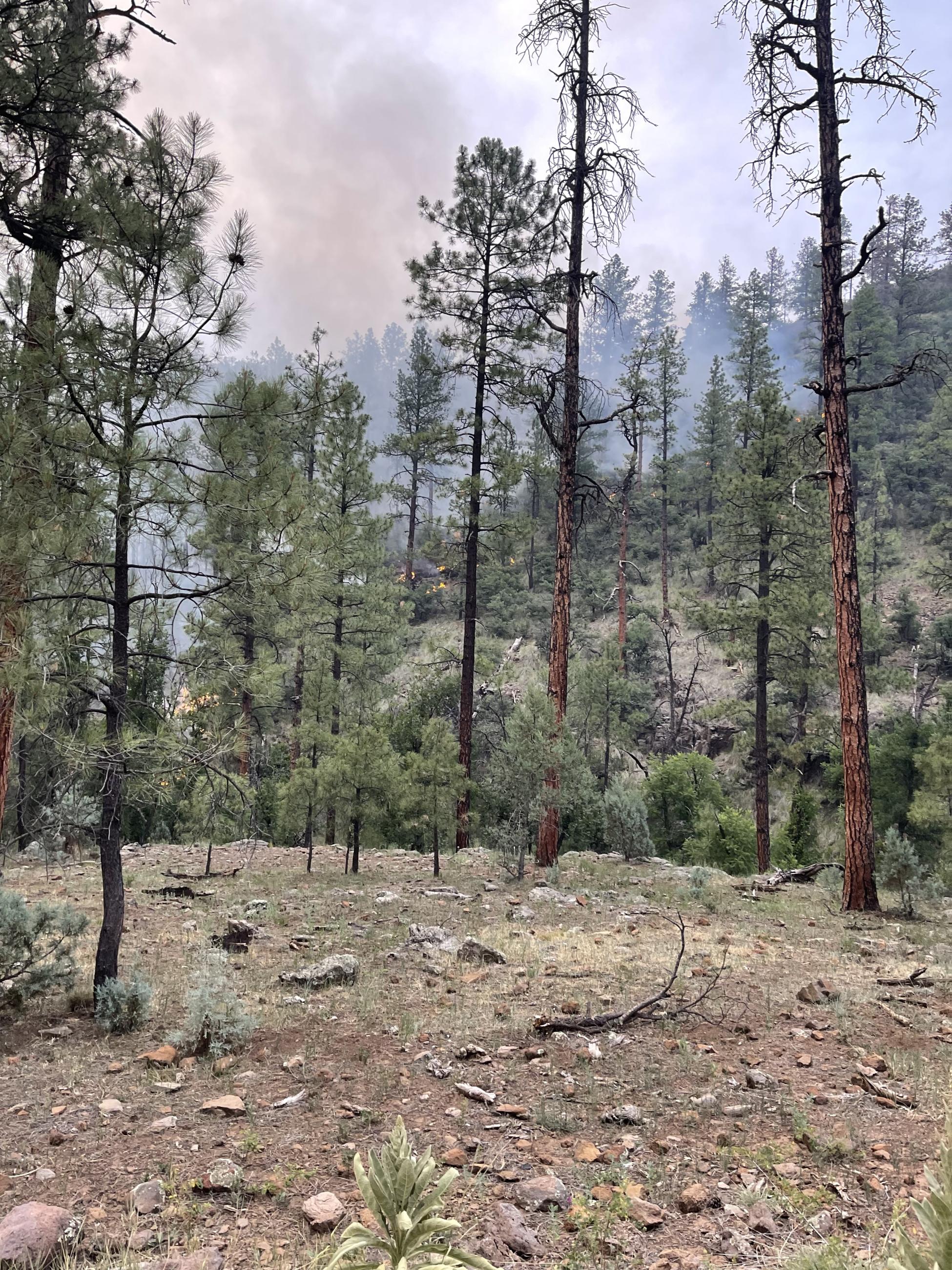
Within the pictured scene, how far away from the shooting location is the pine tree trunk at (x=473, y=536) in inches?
535

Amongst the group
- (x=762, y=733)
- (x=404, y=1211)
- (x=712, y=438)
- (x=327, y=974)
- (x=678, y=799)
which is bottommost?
(x=678, y=799)

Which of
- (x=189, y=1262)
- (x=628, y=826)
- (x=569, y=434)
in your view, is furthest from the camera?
(x=628, y=826)

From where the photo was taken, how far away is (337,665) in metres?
18.0

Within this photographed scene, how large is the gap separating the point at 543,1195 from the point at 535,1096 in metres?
0.94

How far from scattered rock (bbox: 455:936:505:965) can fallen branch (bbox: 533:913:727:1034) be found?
61.5 inches

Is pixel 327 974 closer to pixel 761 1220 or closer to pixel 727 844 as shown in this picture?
pixel 761 1220

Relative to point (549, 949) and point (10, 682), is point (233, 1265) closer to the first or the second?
point (10, 682)

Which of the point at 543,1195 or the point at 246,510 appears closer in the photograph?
the point at 543,1195


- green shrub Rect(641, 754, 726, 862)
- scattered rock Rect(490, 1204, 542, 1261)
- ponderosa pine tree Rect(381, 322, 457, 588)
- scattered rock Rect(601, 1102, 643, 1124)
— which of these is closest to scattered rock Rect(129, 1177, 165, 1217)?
scattered rock Rect(490, 1204, 542, 1261)

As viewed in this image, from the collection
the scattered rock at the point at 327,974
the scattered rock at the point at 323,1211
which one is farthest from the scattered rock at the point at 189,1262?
the scattered rock at the point at 327,974

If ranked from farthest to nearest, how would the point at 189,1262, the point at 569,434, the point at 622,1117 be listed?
1. the point at 569,434
2. the point at 622,1117
3. the point at 189,1262

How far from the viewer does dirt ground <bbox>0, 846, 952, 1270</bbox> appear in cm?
254

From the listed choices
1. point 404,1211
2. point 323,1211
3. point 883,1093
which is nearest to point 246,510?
point 323,1211

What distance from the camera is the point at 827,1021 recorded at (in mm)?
4535
